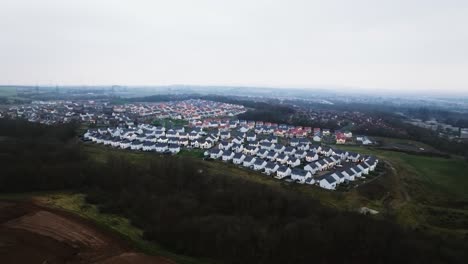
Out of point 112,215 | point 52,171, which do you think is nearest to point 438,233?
point 112,215

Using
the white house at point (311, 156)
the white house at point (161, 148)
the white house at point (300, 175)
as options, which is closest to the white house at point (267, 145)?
the white house at point (311, 156)

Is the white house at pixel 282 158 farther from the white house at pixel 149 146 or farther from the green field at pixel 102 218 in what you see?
the green field at pixel 102 218

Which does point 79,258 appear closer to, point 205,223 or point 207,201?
point 205,223

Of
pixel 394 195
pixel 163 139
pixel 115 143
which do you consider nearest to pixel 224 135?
pixel 163 139

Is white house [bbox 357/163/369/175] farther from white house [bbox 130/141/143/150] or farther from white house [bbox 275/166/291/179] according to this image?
white house [bbox 130/141/143/150]

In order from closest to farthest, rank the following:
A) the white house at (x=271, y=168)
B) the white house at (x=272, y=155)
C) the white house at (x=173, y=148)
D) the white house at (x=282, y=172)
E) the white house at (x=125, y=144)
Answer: the white house at (x=282, y=172), the white house at (x=271, y=168), the white house at (x=272, y=155), the white house at (x=173, y=148), the white house at (x=125, y=144)

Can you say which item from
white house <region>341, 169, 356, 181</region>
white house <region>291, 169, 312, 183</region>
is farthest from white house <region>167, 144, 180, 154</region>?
white house <region>341, 169, 356, 181</region>
